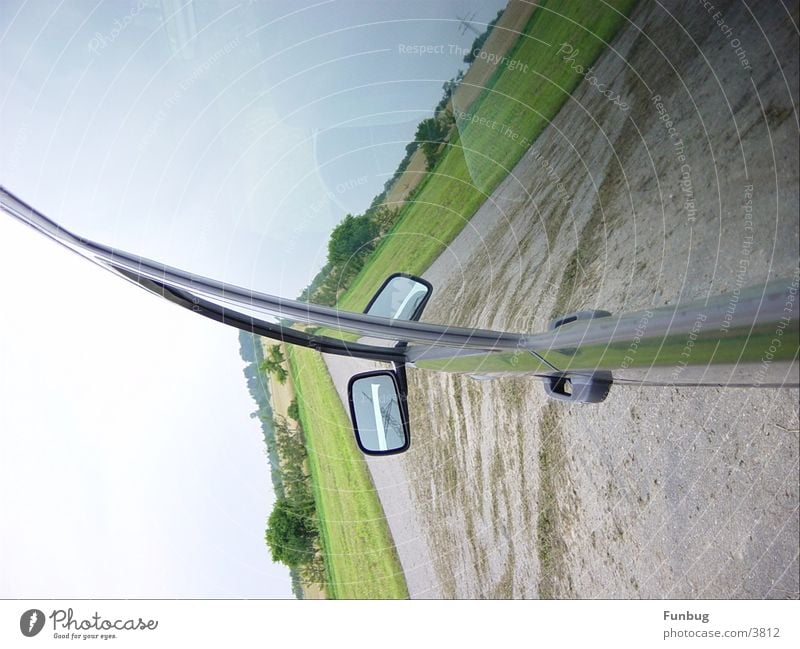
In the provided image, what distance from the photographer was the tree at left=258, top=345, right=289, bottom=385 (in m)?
0.84

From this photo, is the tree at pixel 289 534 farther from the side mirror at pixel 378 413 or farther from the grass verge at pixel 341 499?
the side mirror at pixel 378 413

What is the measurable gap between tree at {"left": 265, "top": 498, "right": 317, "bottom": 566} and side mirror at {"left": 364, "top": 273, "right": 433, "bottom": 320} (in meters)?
0.41

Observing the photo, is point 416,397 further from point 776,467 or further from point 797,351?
point 797,351

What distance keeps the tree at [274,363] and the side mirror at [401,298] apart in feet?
0.46

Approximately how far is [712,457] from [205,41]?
86 cm

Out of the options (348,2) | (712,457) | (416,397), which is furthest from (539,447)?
(348,2)
